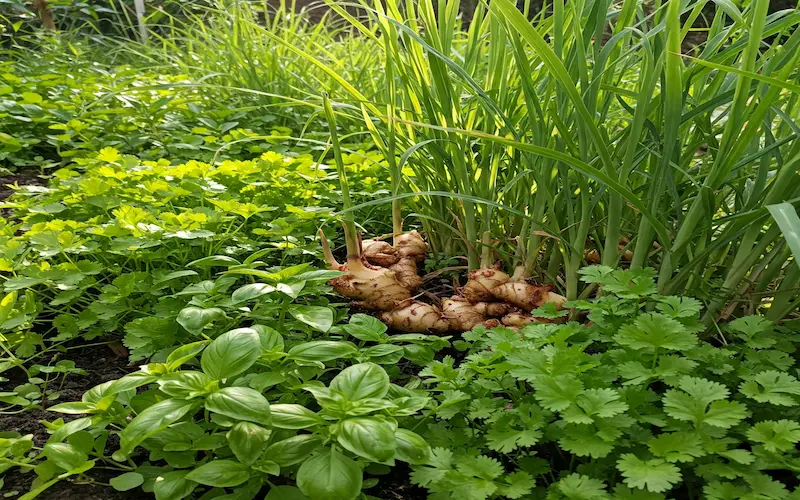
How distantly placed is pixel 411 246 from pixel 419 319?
308 mm

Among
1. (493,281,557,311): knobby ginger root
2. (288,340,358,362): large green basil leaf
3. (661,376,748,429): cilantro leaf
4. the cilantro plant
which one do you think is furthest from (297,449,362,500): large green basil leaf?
(493,281,557,311): knobby ginger root

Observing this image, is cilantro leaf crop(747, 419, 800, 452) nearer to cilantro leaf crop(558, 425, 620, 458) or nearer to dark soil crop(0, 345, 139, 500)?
cilantro leaf crop(558, 425, 620, 458)

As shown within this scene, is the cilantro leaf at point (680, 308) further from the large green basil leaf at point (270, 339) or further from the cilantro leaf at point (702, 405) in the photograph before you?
the large green basil leaf at point (270, 339)

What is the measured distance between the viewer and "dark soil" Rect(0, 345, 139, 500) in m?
0.94

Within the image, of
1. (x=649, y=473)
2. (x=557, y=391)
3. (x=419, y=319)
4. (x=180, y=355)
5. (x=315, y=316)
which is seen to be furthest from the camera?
(x=419, y=319)

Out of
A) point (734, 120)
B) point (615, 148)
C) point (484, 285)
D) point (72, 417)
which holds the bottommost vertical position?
point (72, 417)

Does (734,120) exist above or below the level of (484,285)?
above

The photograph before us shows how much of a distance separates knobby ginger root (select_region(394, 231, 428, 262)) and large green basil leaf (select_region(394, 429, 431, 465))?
2.76ft

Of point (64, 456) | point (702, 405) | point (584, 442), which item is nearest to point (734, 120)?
point (702, 405)

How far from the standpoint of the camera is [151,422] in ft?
2.79

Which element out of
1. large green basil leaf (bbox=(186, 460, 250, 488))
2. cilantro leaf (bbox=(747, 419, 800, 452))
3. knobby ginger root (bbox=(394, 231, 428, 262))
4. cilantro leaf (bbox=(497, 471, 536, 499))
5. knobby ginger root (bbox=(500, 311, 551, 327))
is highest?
cilantro leaf (bbox=(747, 419, 800, 452))

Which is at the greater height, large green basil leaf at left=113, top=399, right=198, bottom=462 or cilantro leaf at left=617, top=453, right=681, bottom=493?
cilantro leaf at left=617, top=453, right=681, bottom=493

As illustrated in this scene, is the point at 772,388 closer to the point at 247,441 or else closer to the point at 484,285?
the point at 484,285

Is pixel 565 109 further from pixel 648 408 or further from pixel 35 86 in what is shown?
pixel 35 86
